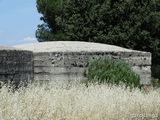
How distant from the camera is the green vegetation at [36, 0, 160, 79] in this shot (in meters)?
20.7

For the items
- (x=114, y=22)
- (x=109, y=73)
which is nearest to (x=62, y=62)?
(x=109, y=73)

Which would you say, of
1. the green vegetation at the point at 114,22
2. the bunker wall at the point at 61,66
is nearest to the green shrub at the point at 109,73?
the bunker wall at the point at 61,66

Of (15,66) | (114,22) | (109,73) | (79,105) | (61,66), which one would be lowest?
(79,105)

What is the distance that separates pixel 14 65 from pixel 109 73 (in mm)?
3395

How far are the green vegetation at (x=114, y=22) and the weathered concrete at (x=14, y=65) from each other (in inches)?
388

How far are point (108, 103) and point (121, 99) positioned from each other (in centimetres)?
56

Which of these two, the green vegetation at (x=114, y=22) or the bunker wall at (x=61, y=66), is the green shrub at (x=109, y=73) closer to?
the bunker wall at (x=61, y=66)

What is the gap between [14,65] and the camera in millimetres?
10336

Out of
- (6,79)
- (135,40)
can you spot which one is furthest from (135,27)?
(6,79)

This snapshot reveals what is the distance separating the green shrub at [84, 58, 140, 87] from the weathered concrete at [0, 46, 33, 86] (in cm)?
219

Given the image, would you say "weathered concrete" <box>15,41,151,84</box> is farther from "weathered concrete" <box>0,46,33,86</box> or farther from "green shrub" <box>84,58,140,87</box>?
"weathered concrete" <box>0,46,33,86</box>

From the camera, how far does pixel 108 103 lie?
7.96 meters

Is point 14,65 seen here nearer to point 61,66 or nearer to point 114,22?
point 61,66

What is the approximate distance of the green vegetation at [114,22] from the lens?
67.8ft
